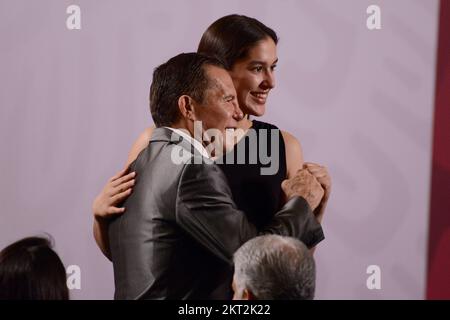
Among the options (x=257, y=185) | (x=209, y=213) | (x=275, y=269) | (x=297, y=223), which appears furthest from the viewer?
(x=257, y=185)

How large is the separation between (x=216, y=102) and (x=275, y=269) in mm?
566

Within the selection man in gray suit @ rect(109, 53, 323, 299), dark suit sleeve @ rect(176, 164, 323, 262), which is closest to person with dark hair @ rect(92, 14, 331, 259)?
man in gray suit @ rect(109, 53, 323, 299)

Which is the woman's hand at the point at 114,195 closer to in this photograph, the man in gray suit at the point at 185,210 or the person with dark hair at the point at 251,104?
the man in gray suit at the point at 185,210

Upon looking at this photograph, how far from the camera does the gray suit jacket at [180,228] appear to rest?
1.62 meters

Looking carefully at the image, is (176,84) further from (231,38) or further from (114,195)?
(231,38)

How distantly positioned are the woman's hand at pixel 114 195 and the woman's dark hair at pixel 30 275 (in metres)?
0.34

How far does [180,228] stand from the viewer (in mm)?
1670

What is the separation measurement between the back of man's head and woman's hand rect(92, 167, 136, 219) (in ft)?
0.57

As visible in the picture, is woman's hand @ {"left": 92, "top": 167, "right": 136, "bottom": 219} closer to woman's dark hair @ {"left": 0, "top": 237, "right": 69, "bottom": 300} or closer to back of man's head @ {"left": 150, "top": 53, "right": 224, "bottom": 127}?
back of man's head @ {"left": 150, "top": 53, "right": 224, "bottom": 127}

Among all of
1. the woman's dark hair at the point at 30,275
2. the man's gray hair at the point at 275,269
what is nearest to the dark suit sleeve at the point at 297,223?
the man's gray hair at the point at 275,269

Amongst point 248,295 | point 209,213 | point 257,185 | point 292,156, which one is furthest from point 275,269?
point 292,156

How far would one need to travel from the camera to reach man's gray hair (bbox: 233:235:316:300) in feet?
4.66

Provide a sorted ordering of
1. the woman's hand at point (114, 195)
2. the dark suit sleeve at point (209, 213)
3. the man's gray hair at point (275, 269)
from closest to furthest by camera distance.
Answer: the man's gray hair at point (275, 269)
the dark suit sleeve at point (209, 213)
the woman's hand at point (114, 195)

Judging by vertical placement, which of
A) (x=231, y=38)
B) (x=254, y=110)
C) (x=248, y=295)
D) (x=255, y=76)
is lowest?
(x=248, y=295)
